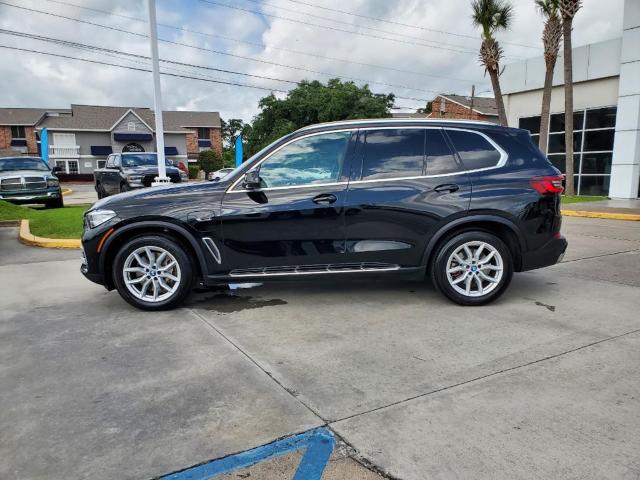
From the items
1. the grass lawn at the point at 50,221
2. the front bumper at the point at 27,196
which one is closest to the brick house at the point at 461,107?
the front bumper at the point at 27,196

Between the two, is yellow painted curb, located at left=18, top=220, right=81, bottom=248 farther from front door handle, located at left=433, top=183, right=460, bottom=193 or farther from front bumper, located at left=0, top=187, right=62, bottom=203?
front bumper, located at left=0, top=187, right=62, bottom=203

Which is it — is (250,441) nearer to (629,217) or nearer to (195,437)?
(195,437)

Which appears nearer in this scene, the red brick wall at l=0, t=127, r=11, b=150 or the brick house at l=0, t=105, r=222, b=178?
the brick house at l=0, t=105, r=222, b=178

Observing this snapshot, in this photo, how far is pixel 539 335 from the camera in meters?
4.11

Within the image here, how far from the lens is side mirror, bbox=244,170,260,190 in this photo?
4.73 meters

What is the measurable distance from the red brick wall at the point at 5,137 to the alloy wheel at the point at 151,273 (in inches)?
2599

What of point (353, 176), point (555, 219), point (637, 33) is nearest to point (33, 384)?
point (353, 176)

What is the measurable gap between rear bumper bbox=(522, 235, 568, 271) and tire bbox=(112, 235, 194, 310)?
11.1 feet

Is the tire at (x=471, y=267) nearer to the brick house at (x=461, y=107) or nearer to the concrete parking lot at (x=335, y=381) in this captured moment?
the concrete parking lot at (x=335, y=381)

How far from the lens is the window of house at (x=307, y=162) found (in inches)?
191

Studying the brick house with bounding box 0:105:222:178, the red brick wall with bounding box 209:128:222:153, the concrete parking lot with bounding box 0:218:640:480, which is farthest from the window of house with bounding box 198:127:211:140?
the concrete parking lot with bounding box 0:218:640:480

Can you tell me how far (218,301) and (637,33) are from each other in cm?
1971

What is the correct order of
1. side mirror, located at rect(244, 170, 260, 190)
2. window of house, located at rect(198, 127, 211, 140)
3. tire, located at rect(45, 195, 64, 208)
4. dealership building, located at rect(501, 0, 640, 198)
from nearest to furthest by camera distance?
side mirror, located at rect(244, 170, 260, 190), tire, located at rect(45, 195, 64, 208), dealership building, located at rect(501, 0, 640, 198), window of house, located at rect(198, 127, 211, 140)

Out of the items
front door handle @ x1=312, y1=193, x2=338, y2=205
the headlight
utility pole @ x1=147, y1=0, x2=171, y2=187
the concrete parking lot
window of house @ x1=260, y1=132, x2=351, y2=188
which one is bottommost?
the concrete parking lot
